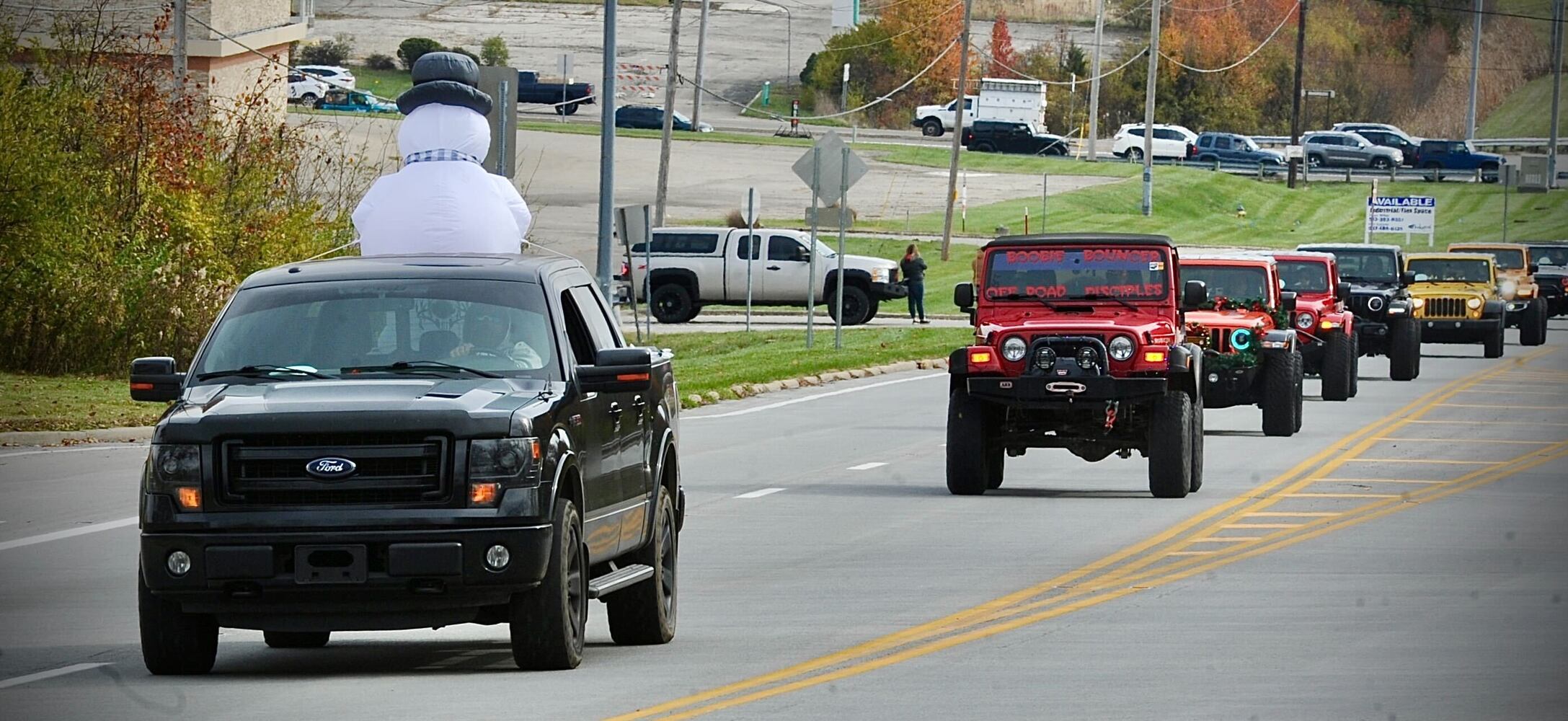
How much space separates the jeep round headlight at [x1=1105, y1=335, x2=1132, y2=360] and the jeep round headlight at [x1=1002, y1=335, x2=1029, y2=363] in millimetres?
626

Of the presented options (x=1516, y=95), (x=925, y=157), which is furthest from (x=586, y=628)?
(x=1516, y=95)

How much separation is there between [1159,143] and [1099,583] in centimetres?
8513

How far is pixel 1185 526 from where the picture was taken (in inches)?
661

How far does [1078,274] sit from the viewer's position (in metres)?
20.2

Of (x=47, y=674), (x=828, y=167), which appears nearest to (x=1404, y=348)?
(x=828, y=167)

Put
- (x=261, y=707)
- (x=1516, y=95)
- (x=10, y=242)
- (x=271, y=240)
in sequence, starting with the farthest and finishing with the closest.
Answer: (x=1516, y=95) < (x=271, y=240) < (x=10, y=242) < (x=261, y=707)

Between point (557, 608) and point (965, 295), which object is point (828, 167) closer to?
point (965, 295)

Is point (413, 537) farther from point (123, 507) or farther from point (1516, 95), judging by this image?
point (1516, 95)

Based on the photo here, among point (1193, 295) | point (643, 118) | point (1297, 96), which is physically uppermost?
point (1297, 96)

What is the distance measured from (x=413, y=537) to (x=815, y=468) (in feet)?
40.8

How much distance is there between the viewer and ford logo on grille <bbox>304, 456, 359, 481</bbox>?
30.5 feet

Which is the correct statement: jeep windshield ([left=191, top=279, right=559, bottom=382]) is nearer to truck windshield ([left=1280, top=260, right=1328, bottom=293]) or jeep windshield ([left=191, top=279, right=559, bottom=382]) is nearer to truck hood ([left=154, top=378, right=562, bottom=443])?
truck hood ([left=154, top=378, right=562, bottom=443])

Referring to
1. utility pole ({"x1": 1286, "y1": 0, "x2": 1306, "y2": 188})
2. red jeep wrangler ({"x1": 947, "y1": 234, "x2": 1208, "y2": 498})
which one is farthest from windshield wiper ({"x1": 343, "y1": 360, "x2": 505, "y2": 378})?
utility pole ({"x1": 1286, "y1": 0, "x2": 1306, "y2": 188})

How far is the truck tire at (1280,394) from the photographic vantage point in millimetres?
24766
